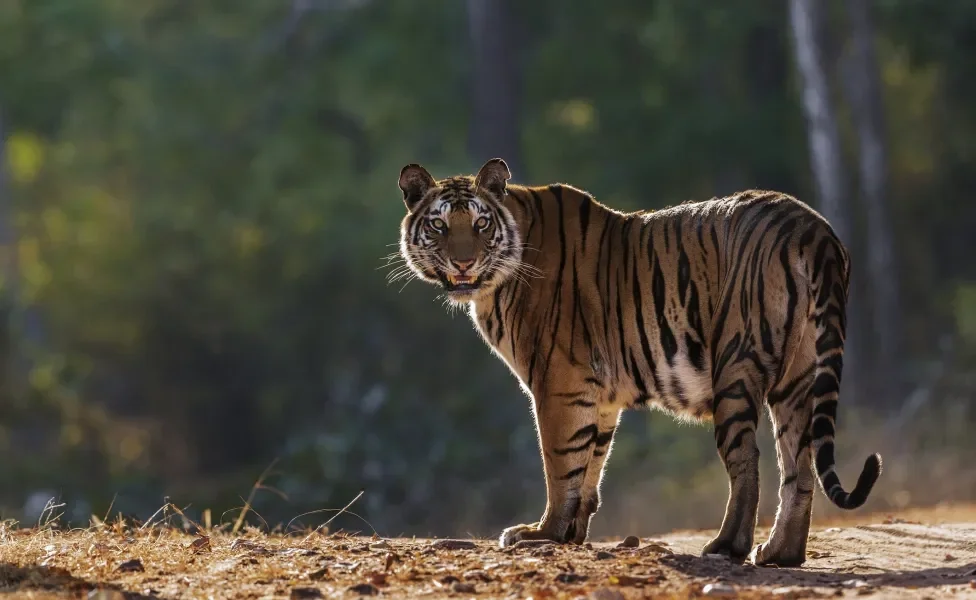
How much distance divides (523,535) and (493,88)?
17.3 metres

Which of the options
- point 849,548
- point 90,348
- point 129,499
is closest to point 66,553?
point 849,548

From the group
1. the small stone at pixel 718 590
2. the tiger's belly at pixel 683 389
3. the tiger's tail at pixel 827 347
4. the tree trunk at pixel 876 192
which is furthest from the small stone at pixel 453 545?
the tree trunk at pixel 876 192

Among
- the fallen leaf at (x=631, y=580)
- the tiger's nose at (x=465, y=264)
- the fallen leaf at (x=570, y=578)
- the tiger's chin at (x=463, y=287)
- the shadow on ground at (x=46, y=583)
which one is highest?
the tiger's nose at (x=465, y=264)

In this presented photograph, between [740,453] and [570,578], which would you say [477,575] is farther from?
[740,453]

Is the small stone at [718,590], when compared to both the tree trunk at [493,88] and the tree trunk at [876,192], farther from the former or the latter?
the tree trunk at [493,88]

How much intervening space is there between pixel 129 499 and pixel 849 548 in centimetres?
1304

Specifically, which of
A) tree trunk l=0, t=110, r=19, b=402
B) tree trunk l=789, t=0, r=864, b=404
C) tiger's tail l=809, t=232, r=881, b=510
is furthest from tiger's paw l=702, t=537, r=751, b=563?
tree trunk l=0, t=110, r=19, b=402

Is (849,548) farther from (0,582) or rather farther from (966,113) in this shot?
(966,113)

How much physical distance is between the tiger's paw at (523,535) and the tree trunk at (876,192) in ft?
41.9

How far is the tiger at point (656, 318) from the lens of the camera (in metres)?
6.75

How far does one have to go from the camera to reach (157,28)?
89.5 ft

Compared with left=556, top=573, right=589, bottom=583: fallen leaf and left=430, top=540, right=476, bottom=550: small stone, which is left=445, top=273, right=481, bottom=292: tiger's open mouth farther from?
left=556, top=573, right=589, bottom=583: fallen leaf

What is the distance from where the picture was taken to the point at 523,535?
7297mm

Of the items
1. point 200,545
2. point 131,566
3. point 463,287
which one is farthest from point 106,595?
point 463,287
